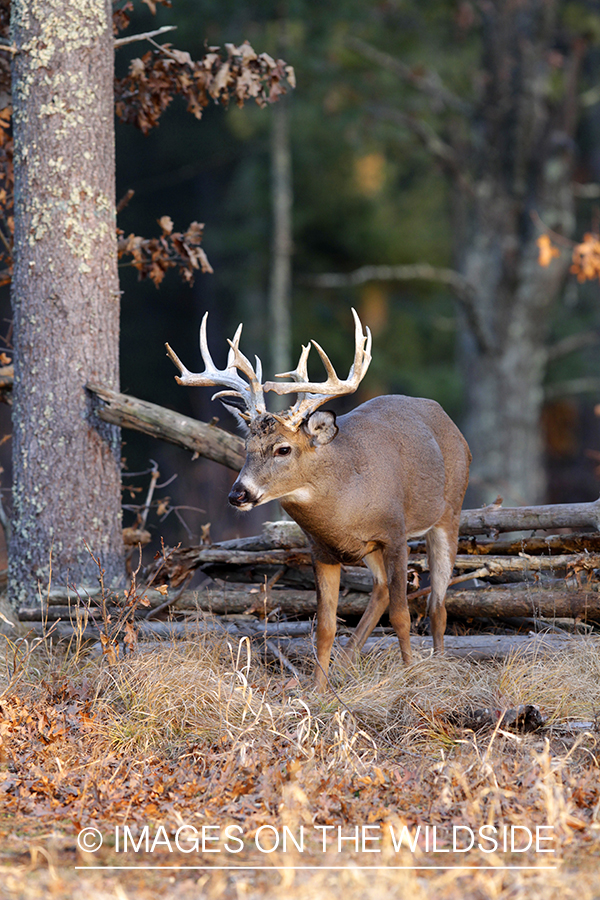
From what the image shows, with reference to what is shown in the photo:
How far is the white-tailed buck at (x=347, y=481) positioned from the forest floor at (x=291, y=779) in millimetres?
454

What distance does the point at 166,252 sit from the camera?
7.23m

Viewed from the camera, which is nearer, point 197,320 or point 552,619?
point 552,619

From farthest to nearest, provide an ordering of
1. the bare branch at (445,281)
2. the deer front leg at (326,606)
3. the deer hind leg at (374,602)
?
the bare branch at (445,281) < the deer hind leg at (374,602) < the deer front leg at (326,606)

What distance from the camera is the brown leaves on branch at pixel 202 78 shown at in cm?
710

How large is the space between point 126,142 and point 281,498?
2203 centimetres

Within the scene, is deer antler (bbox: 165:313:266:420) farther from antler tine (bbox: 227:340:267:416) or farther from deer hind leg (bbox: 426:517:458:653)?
deer hind leg (bbox: 426:517:458:653)

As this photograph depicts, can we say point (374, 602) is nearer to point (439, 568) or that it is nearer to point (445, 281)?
point (439, 568)

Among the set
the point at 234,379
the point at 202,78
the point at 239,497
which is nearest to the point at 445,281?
the point at 202,78

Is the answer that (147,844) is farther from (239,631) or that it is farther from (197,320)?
(197,320)

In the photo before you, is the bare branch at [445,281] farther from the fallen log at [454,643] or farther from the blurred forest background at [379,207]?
the fallen log at [454,643]

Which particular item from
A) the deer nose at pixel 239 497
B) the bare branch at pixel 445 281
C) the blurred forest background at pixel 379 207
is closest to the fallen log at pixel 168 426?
the deer nose at pixel 239 497

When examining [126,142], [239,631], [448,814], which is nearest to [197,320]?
[126,142]

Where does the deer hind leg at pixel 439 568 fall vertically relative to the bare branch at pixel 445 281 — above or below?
below

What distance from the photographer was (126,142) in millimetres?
25547
